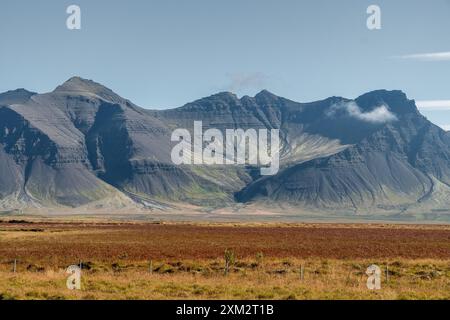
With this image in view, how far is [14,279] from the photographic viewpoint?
36062mm

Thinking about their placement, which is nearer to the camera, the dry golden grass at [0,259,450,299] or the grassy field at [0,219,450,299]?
the dry golden grass at [0,259,450,299]

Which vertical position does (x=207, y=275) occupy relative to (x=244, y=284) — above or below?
below

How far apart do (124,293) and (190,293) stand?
9.97 ft

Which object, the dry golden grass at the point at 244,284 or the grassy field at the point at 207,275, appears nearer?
the dry golden grass at the point at 244,284

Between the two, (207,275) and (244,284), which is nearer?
(244,284)
